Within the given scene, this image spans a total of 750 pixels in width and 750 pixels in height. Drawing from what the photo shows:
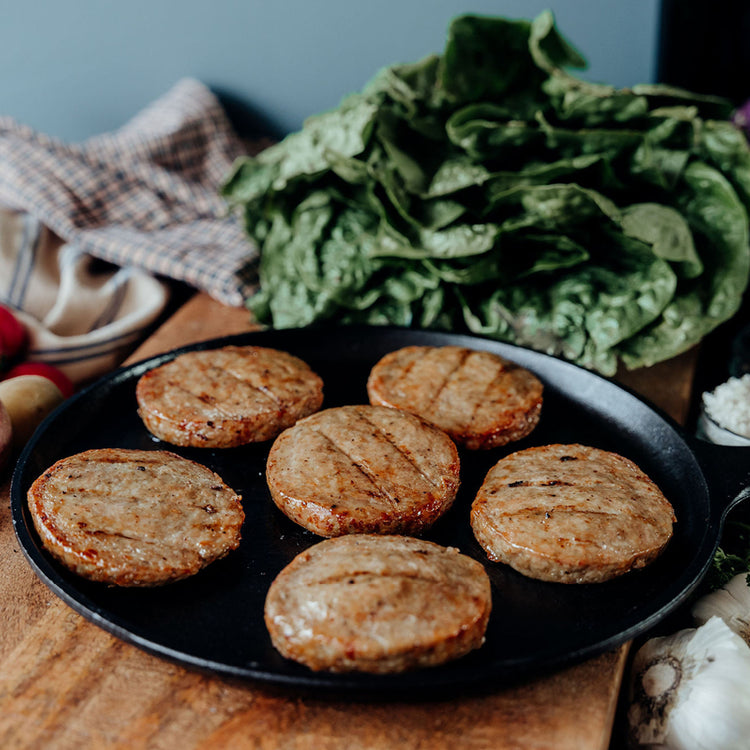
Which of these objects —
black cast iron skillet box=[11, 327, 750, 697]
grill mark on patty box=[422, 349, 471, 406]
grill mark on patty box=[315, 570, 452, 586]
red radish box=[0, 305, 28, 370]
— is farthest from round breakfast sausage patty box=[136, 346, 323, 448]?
red radish box=[0, 305, 28, 370]

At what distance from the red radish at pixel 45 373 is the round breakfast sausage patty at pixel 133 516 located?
3.76 ft

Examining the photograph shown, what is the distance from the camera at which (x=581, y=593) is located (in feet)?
7.09

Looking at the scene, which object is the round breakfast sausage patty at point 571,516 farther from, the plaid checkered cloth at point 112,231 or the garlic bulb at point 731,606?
the plaid checkered cloth at point 112,231

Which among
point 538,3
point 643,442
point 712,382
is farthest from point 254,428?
point 538,3

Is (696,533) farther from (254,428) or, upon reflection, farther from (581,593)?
(254,428)

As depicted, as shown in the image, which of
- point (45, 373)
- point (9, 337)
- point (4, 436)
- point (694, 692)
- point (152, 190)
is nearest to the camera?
point (694, 692)

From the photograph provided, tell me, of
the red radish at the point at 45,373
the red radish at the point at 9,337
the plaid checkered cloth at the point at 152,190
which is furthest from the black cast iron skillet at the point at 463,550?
the plaid checkered cloth at the point at 152,190

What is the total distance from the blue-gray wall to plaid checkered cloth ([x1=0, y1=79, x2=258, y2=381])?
37 centimetres

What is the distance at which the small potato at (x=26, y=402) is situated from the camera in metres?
3.01

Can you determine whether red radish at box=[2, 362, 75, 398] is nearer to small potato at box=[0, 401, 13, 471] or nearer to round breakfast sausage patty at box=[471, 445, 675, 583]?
small potato at box=[0, 401, 13, 471]

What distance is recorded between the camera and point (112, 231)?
170 inches

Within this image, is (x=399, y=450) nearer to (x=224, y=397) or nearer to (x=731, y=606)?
(x=224, y=397)

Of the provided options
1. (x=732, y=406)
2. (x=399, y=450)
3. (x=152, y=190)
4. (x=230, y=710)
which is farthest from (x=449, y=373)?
(x=152, y=190)

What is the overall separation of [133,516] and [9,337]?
1893mm
